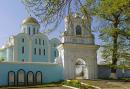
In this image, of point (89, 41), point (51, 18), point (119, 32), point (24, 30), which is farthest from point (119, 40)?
point (24, 30)

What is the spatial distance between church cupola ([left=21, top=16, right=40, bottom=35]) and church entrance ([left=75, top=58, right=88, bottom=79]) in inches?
762

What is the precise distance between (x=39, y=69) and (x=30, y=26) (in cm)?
2499

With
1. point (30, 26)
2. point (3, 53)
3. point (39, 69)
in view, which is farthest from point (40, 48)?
point (39, 69)

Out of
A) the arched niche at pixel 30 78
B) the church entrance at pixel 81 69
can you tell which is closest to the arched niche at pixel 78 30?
the church entrance at pixel 81 69

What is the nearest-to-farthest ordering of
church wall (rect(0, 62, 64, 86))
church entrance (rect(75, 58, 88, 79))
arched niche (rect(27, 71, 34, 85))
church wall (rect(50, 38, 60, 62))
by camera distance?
1. church wall (rect(0, 62, 64, 86))
2. arched niche (rect(27, 71, 34, 85))
3. church entrance (rect(75, 58, 88, 79))
4. church wall (rect(50, 38, 60, 62))

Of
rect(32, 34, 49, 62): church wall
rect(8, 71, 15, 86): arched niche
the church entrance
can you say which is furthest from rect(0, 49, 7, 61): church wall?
rect(8, 71, 15, 86): arched niche

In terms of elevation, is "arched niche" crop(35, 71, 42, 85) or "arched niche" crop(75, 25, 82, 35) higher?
"arched niche" crop(75, 25, 82, 35)

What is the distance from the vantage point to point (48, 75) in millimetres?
37406

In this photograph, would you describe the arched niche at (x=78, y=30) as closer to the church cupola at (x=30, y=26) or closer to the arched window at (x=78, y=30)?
the arched window at (x=78, y=30)

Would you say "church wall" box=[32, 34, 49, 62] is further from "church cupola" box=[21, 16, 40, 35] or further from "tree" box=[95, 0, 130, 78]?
"tree" box=[95, 0, 130, 78]

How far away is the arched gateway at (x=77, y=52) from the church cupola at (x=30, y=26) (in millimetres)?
22188

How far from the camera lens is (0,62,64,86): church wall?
3481 centimetres

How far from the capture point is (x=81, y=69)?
43250 mm

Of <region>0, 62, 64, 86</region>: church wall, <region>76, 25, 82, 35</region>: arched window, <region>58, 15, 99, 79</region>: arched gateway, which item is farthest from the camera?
<region>76, 25, 82, 35</region>: arched window
